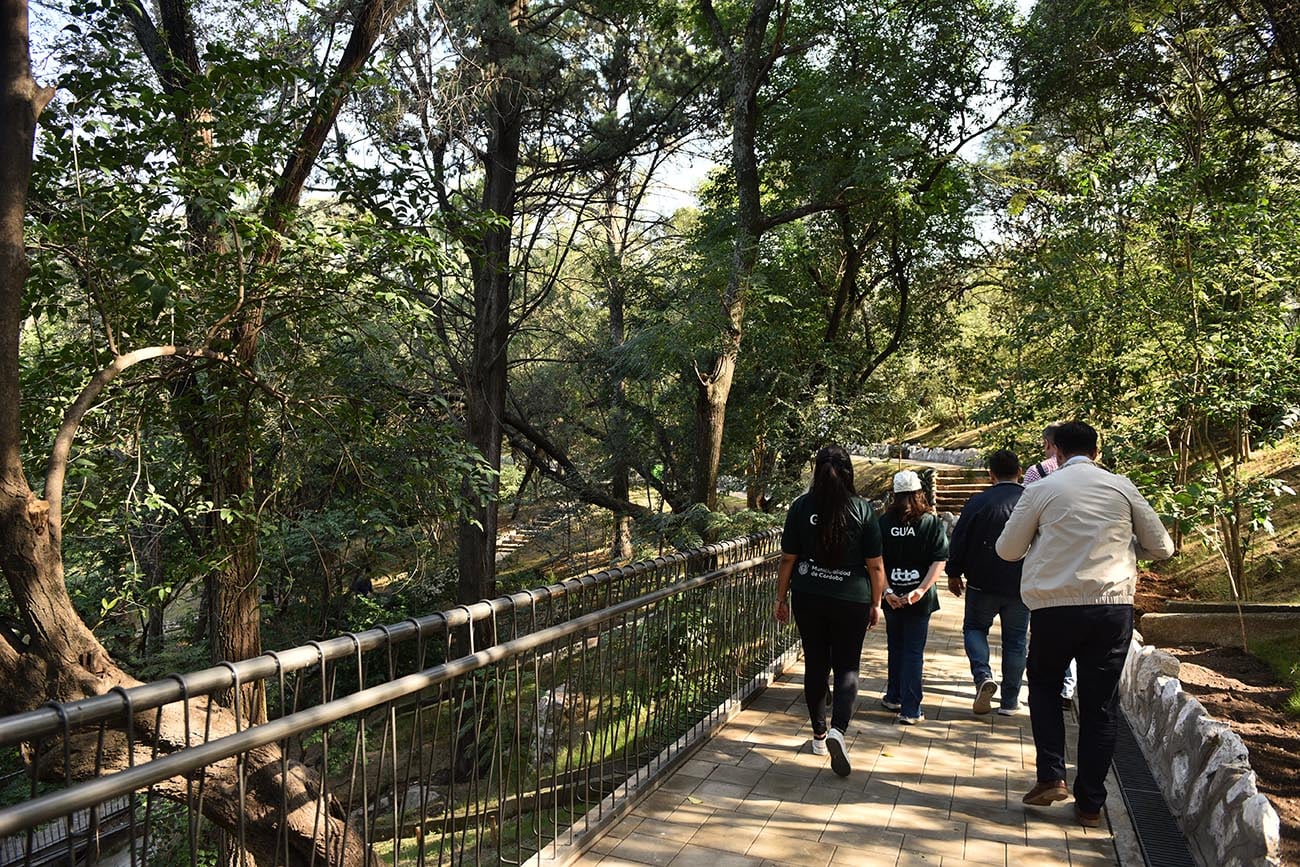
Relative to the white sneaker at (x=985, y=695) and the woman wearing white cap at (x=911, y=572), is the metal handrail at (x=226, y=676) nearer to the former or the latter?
the woman wearing white cap at (x=911, y=572)

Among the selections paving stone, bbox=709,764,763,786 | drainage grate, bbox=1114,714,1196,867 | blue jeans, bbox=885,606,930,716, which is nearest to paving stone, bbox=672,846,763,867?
paving stone, bbox=709,764,763,786

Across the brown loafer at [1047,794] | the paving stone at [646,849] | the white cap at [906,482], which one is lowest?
the paving stone at [646,849]

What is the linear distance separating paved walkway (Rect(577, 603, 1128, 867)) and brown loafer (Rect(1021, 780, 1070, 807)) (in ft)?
0.17

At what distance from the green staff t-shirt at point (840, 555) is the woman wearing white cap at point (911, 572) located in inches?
41.9

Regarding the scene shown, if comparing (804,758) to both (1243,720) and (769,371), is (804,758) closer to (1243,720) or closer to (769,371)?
(1243,720)

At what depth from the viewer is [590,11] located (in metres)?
15.0

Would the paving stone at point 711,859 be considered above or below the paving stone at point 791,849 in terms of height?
above

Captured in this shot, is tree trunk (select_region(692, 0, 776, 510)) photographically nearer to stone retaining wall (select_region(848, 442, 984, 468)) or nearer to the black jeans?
the black jeans

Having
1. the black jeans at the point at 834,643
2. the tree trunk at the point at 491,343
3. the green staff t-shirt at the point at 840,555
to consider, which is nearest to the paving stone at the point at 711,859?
the black jeans at the point at 834,643

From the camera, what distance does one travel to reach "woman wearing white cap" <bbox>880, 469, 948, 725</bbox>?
20.6ft

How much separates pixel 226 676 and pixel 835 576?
3.54 meters

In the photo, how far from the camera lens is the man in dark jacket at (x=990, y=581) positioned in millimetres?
6258

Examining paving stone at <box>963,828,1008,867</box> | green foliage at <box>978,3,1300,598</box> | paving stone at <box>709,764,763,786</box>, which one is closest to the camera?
paving stone at <box>963,828,1008,867</box>

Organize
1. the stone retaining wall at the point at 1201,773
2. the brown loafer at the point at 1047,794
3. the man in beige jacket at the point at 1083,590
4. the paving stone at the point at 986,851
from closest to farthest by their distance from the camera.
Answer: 1. the stone retaining wall at the point at 1201,773
2. the paving stone at the point at 986,851
3. the man in beige jacket at the point at 1083,590
4. the brown loafer at the point at 1047,794
